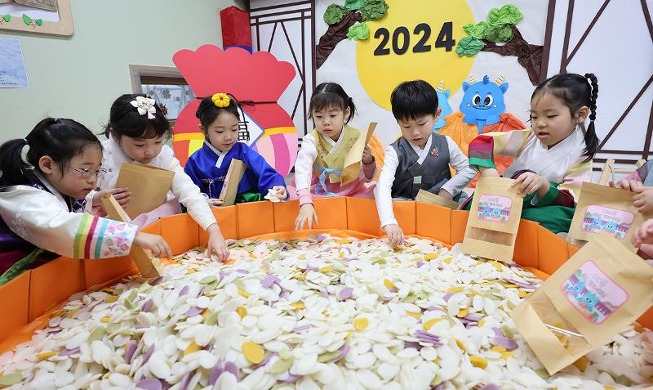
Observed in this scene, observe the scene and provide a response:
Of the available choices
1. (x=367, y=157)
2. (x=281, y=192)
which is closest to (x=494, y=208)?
(x=367, y=157)

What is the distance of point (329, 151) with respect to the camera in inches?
63.1

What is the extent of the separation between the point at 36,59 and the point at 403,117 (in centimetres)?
183

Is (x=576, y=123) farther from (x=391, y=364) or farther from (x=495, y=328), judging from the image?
(x=391, y=364)

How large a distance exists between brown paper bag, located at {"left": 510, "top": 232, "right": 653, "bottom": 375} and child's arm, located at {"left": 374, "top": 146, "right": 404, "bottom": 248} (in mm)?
487

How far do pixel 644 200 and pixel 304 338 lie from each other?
88 centimetres

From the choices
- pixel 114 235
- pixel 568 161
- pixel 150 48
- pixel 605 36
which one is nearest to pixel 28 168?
pixel 114 235

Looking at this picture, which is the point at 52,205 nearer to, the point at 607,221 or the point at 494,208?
the point at 494,208

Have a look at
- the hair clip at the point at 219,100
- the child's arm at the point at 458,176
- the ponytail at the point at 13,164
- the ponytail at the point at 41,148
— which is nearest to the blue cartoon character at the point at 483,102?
the child's arm at the point at 458,176

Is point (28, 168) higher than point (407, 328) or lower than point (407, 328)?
higher

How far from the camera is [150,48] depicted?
2393 millimetres

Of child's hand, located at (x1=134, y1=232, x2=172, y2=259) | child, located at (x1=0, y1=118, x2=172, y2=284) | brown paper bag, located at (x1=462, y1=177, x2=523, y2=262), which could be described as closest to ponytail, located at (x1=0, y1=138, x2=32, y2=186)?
child, located at (x1=0, y1=118, x2=172, y2=284)

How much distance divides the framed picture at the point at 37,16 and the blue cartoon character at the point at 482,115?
7.34 ft

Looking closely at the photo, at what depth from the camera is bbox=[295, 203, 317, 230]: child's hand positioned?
1.32m

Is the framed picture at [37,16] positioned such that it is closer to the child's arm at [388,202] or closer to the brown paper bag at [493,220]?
the child's arm at [388,202]
